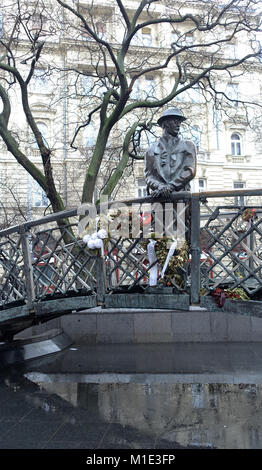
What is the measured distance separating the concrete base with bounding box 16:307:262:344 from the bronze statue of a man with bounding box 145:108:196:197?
184 inches

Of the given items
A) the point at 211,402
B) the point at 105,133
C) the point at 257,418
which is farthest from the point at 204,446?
the point at 105,133

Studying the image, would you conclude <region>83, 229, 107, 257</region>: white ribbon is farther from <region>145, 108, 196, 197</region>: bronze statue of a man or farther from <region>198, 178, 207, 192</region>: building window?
<region>198, 178, 207, 192</region>: building window

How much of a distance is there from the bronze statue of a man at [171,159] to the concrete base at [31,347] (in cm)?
466

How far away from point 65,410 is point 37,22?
Answer: 10.2 metres

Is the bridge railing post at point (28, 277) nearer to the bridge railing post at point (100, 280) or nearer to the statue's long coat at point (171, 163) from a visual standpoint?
the bridge railing post at point (100, 280)

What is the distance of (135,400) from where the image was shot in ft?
18.5

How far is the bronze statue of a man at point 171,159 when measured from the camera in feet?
18.2

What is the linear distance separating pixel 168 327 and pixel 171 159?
5122 mm

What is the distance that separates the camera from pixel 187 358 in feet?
26.7

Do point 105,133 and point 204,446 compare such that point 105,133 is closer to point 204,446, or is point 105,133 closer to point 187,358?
point 187,358

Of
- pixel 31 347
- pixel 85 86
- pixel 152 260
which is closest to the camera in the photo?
pixel 152 260

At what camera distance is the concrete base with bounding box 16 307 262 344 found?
9.62 meters

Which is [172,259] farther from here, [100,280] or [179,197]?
[100,280]

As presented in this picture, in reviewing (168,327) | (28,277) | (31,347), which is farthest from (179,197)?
(168,327)
